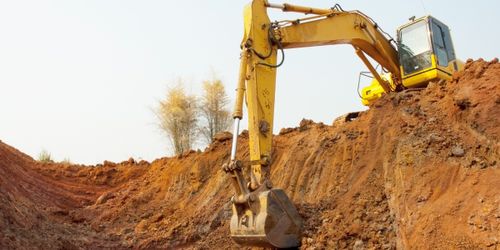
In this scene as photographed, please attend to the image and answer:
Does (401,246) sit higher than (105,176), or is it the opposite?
(105,176)

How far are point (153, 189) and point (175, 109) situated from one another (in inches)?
618

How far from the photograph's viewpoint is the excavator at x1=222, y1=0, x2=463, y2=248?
254 inches

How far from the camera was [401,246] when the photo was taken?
6.23 meters

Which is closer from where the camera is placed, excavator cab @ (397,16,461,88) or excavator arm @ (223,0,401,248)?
excavator arm @ (223,0,401,248)

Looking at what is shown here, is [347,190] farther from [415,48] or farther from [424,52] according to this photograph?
[415,48]

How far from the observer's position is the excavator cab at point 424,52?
1077 cm

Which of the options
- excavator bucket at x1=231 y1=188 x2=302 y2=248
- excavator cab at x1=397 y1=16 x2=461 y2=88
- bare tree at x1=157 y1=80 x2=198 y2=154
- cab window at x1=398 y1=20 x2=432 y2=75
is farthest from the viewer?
bare tree at x1=157 y1=80 x2=198 y2=154

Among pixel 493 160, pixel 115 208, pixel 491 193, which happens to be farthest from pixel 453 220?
pixel 115 208

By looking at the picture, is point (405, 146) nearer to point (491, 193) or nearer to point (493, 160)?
point (493, 160)

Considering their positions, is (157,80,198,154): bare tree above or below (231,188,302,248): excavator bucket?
above

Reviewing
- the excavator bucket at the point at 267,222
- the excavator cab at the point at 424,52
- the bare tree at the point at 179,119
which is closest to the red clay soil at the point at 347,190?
the excavator bucket at the point at 267,222

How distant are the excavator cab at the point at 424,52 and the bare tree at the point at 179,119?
1844 centimetres

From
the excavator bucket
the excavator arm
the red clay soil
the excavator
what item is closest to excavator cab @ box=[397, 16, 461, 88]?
the excavator

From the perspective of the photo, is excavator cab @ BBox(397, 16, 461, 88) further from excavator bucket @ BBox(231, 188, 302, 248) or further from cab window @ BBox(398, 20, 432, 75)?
excavator bucket @ BBox(231, 188, 302, 248)
